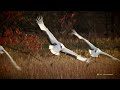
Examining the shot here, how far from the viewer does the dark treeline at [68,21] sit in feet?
17.2

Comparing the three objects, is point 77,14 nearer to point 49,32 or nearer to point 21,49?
point 49,32

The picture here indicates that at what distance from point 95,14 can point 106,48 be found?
1.62ft

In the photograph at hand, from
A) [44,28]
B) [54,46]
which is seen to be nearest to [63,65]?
[54,46]

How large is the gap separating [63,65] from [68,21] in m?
0.61

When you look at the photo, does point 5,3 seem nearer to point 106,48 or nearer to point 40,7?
point 40,7

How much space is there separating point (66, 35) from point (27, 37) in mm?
536

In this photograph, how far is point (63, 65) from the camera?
527 centimetres

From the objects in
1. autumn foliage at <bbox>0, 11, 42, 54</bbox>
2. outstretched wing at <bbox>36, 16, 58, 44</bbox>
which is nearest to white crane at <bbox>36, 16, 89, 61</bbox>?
outstretched wing at <bbox>36, 16, 58, 44</bbox>

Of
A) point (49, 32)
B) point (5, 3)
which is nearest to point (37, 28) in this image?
point (49, 32)

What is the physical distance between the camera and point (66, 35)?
532 centimetres

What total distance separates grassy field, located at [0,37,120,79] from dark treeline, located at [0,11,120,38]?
155mm

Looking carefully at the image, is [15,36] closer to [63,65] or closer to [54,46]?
[54,46]
